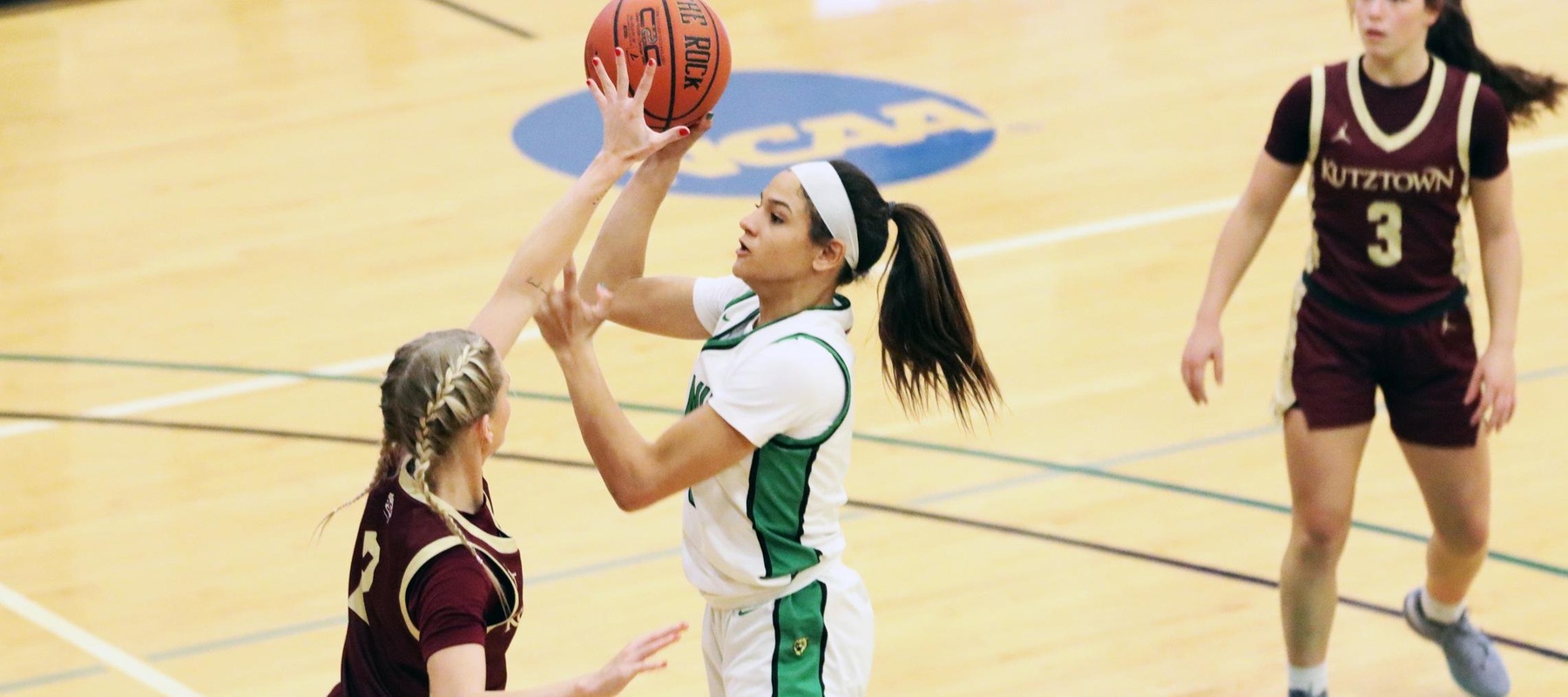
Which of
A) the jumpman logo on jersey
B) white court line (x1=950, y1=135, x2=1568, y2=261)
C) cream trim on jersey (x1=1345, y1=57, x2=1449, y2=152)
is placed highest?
cream trim on jersey (x1=1345, y1=57, x2=1449, y2=152)

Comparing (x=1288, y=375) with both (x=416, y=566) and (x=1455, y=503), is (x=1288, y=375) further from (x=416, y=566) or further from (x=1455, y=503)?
(x=416, y=566)

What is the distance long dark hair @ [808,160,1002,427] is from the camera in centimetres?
396

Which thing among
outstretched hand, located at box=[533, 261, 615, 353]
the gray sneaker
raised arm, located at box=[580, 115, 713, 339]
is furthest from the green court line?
outstretched hand, located at box=[533, 261, 615, 353]

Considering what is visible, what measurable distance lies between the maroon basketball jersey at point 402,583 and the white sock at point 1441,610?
9.02 ft

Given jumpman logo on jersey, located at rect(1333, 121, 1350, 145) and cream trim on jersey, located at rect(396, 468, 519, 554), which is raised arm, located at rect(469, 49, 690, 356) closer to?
cream trim on jersey, located at rect(396, 468, 519, 554)

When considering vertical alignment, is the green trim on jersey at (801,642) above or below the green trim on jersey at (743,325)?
below

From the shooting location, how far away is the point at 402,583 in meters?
3.28

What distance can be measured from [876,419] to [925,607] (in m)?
1.34

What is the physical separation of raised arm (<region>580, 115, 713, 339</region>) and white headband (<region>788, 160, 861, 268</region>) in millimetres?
315

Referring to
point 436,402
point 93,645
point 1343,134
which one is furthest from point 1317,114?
point 93,645

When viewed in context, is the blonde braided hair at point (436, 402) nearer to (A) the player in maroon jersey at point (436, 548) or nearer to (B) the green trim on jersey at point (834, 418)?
(A) the player in maroon jersey at point (436, 548)

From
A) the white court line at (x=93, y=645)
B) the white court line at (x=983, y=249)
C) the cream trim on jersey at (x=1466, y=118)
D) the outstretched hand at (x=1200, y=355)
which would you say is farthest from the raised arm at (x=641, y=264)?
the white court line at (x=983, y=249)

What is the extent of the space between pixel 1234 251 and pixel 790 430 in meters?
1.47

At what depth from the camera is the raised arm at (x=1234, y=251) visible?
4781 millimetres
